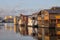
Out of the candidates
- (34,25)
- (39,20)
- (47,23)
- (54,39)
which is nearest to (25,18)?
(34,25)

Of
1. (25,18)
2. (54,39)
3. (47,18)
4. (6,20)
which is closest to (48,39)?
(54,39)

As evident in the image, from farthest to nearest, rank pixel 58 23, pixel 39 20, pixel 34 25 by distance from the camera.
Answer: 1. pixel 34 25
2. pixel 39 20
3. pixel 58 23

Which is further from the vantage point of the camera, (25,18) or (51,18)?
(25,18)

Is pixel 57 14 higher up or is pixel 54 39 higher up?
pixel 57 14

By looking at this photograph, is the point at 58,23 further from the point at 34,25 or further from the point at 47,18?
the point at 34,25

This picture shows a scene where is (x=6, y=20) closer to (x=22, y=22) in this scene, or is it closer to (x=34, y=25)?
(x=22, y=22)

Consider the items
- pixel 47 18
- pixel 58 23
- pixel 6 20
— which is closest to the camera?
pixel 58 23

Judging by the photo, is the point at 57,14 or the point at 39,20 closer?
the point at 57,14

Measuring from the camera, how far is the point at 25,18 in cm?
7450

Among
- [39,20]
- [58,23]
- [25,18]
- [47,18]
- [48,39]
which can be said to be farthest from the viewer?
[25,18]

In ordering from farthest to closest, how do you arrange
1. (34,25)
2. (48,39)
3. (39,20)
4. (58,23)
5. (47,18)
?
(34,25)
(39,20)
(47,18)
(58,23)
(48,39)

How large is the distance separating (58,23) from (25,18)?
3484 centimetres

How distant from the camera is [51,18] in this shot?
138 feet

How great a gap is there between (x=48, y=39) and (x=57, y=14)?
16.4 meters
